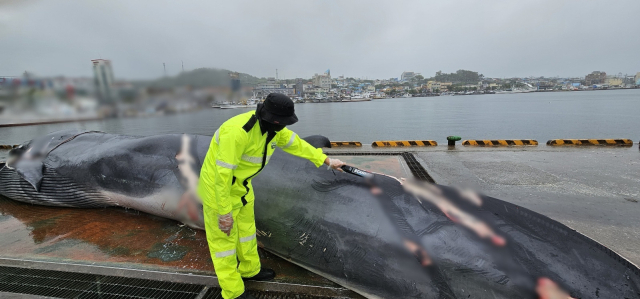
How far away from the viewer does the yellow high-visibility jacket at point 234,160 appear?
2.54 m

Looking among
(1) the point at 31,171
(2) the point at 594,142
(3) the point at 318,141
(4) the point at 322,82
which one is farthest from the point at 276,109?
(4) the point at 322,82

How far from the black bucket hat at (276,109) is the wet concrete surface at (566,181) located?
10.3ft

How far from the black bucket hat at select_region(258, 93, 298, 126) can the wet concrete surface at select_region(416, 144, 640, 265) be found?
3132mm

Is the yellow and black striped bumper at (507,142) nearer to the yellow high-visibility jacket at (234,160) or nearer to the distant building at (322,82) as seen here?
the yellow high-visibility jacket at (234,160)

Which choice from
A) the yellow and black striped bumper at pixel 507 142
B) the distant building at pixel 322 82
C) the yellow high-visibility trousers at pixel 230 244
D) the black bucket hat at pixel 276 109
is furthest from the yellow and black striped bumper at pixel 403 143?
the distant building at pixel 322 82

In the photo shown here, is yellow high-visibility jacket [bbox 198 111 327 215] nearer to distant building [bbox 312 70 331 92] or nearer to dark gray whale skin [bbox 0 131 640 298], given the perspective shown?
dark gray whale skin [bbox 0 131 640 298]

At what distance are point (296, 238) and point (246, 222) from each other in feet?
1.87

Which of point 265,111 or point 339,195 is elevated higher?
point 265,111

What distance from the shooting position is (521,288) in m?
2.29

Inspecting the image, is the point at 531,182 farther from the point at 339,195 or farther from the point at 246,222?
the point at 246,222

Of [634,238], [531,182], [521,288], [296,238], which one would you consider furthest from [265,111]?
[531,182]

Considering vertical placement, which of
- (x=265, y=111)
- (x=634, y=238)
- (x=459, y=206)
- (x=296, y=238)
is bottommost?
(x=634, y=238)

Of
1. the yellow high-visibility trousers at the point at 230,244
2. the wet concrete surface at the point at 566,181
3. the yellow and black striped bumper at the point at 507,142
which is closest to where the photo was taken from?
the yellow high-visibility trousers at the point at 230,244

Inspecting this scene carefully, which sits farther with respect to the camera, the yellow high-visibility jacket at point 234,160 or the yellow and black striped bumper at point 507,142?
the yellow and black striped bumper at point 507,142
